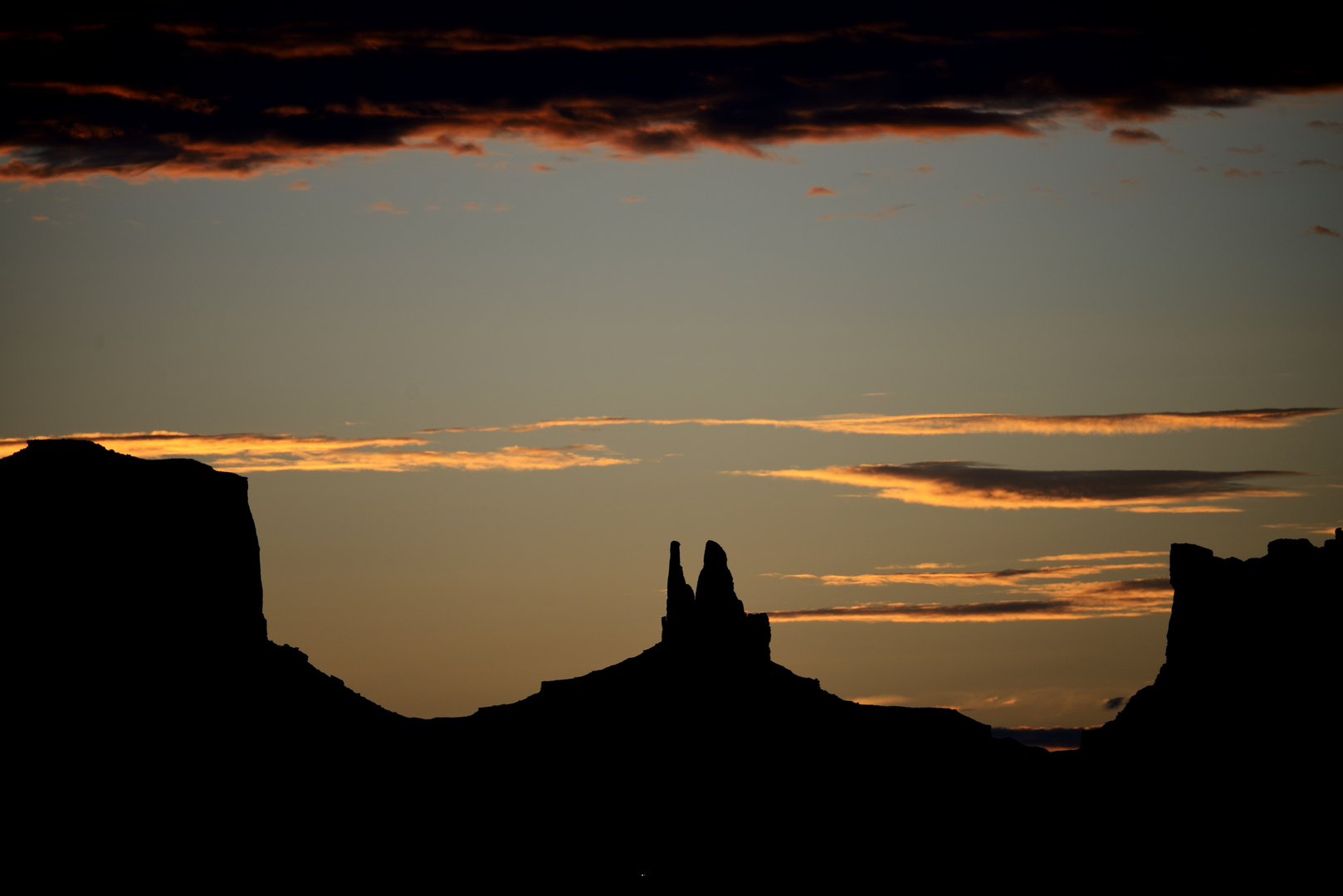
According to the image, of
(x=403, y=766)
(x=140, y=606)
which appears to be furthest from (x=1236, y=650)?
(x=140, y=606)

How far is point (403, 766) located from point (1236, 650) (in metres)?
85.9

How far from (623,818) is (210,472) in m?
69.3

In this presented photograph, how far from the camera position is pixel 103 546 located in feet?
450

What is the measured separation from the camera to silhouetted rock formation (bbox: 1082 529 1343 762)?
517 feet

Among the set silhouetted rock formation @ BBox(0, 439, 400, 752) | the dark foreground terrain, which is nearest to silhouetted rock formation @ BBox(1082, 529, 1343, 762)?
the dark foreground terrain

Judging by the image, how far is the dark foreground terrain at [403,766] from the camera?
128 m

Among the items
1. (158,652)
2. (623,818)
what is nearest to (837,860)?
(623,818)

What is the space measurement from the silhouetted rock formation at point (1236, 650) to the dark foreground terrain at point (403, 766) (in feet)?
0.87

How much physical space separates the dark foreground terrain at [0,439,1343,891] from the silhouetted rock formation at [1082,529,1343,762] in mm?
265

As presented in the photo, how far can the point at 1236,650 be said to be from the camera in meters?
164

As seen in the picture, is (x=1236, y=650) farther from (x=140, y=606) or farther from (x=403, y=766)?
(x=140, y=606)

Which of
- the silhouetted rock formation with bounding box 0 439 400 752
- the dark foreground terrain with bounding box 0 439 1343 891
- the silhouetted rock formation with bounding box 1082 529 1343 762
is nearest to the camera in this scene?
the dark foreground terrain with bounding box 0 439 1343 891

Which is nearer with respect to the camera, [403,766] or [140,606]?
[140,606]

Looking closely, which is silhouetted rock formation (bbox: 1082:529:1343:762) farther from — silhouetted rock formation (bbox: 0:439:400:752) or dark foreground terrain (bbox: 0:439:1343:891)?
silhouetted rock formation (bbox: 0:439:400:752)
